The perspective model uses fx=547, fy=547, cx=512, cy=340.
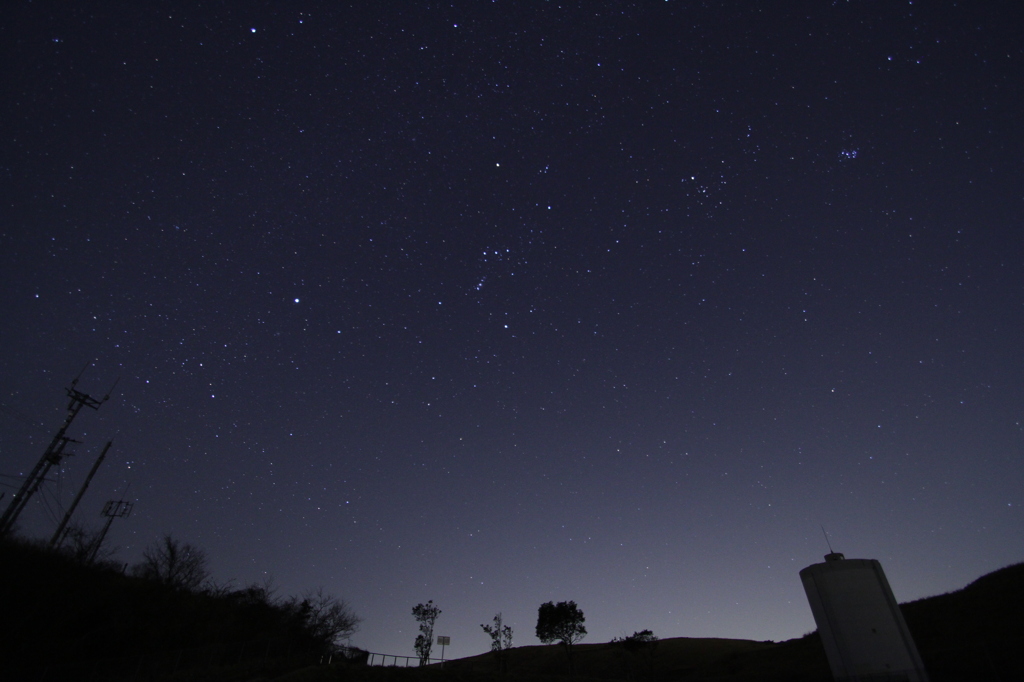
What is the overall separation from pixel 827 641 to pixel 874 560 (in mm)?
4773

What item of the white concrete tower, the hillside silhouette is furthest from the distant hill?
the white concrete tower

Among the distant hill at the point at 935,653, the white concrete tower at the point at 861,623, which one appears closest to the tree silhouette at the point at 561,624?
Answer: the distant hill at the point at 935,653

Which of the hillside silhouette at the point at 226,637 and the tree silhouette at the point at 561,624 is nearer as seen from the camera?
the hillside silhouette at the point at 226,637

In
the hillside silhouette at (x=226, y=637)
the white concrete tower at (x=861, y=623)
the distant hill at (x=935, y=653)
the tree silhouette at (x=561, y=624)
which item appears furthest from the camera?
the tree silhouette at (x=561, y=624)

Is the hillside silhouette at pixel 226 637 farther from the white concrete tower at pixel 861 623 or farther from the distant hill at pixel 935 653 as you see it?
the white concrete tower at pixel 861 623

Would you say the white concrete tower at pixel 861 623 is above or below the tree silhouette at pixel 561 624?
below

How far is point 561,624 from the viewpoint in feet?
230

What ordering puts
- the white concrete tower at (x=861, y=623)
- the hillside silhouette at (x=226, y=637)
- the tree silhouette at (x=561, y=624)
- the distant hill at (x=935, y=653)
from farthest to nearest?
1. the tree silhouette at (x=561, y=624)
2. the distant hill at (x=935, y=653)
3. the hillside silhouette at (x=226, y=637)
4. the white concrete tower at (x=861, y=623)

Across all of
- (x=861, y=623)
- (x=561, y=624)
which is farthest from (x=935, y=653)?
(x=561, y=624)

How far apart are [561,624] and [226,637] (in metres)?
40.0

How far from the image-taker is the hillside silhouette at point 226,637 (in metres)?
30.7

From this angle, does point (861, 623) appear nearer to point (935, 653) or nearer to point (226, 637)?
point (935, 653)

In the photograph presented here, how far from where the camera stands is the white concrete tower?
2530 centimetres

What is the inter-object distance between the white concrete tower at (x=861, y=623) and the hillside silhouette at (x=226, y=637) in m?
3.35
